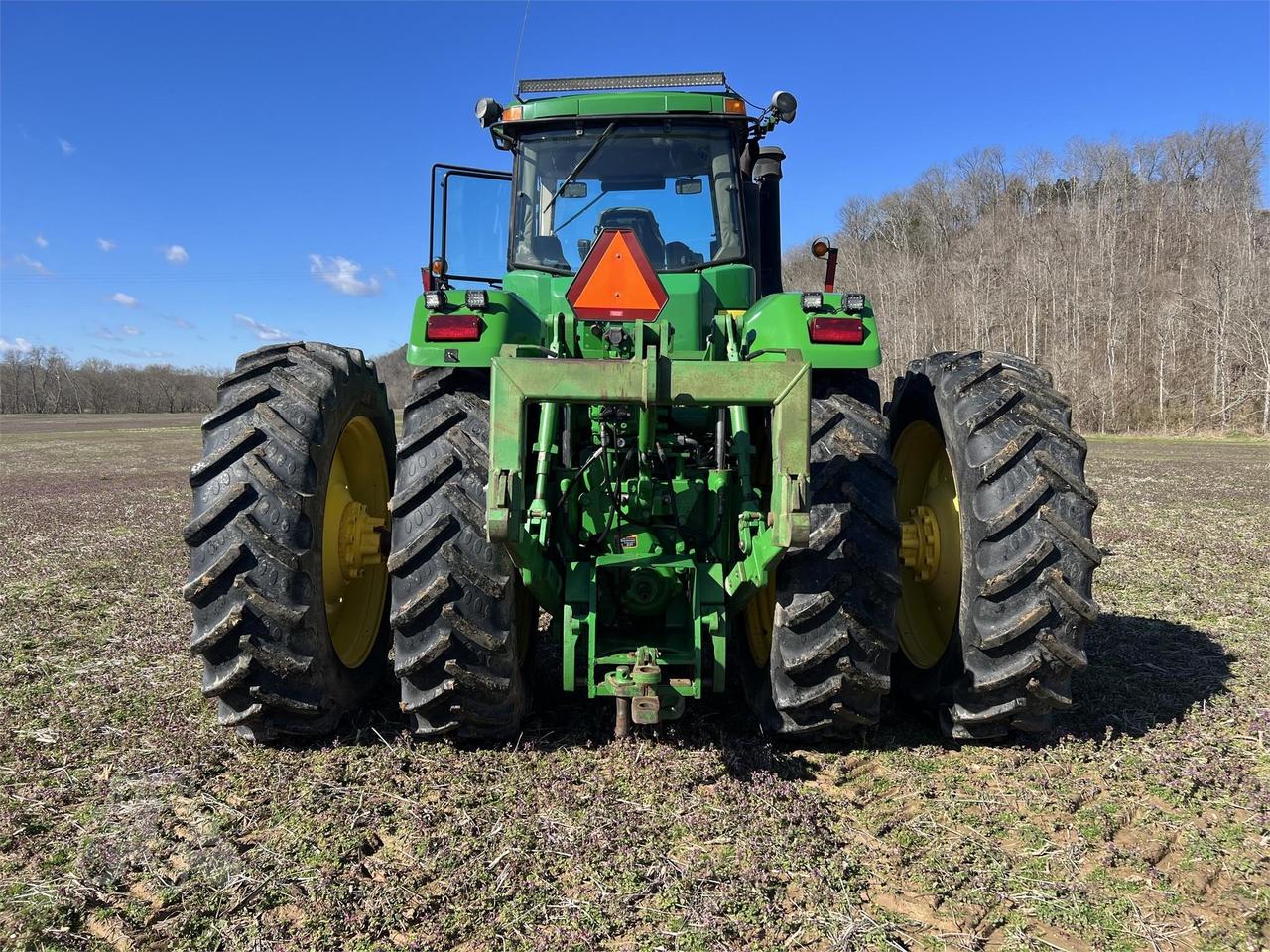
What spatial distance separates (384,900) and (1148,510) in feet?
36.4

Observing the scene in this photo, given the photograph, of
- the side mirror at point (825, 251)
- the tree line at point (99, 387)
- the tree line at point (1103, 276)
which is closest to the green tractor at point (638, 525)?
the side mirror at point (825, 251)

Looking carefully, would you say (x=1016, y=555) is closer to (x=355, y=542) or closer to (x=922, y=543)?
(x=922, y=543)

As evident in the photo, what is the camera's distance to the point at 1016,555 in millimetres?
3205

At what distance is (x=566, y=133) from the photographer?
14.4 ft

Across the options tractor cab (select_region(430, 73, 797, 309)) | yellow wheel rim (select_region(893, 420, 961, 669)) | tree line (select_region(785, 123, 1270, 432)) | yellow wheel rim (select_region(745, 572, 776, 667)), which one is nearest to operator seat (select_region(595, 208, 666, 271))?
tractor cab (select_region(430, 73, 797, 309))

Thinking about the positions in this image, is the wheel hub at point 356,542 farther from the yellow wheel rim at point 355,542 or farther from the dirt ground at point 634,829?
the dirt ground at point 634,829

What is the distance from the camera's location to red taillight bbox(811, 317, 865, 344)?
346 cm

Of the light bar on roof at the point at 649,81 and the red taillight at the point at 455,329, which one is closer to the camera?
the red taillight at the point at 455,329

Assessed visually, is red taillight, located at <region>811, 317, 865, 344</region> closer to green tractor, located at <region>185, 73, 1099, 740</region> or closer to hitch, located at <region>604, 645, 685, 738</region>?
green tractor, located at <region>185, 73, 1099, 740</region>

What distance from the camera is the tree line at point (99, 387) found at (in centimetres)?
7875

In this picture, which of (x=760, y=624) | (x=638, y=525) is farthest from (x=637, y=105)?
(x=760, y=624)

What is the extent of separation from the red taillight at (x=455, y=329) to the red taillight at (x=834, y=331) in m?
1.46

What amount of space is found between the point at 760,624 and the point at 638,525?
33.1 inches

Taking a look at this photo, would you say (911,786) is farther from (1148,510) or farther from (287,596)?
(1148,510)
